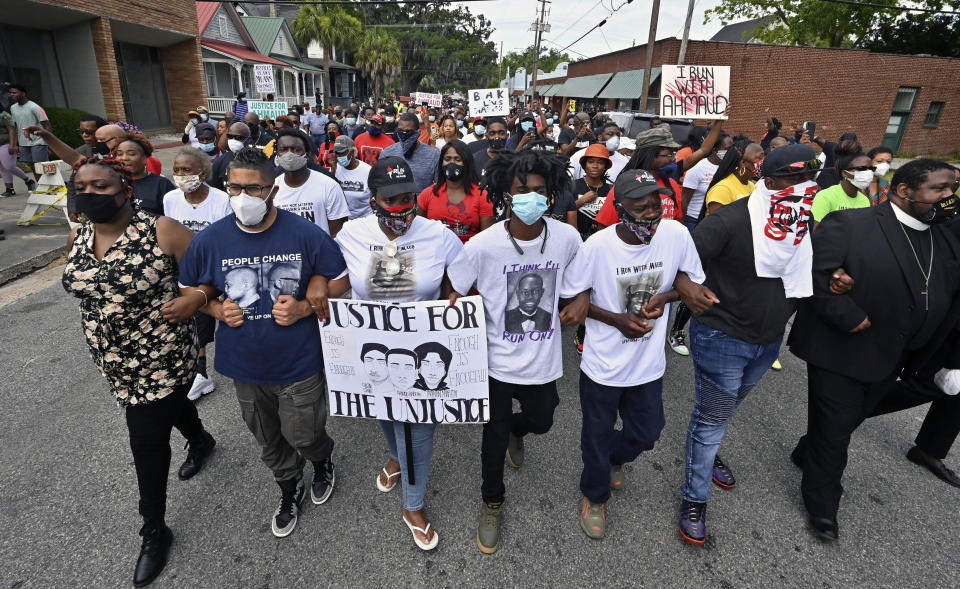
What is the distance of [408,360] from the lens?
2.64m

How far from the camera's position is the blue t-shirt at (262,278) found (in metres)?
2.43

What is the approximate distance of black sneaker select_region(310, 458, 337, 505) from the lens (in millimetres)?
3074

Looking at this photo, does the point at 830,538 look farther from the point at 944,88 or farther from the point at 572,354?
the point at 944,88

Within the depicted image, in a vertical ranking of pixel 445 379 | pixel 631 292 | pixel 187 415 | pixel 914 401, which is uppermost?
pixel 631 292

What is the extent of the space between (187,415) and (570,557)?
8.25 ft

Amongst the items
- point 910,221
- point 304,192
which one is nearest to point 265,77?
point 304,192

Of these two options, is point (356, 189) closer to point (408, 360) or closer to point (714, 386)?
point (408, 360)

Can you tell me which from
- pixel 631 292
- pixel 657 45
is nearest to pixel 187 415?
pixel 631 292

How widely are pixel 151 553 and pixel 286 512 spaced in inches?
26.1

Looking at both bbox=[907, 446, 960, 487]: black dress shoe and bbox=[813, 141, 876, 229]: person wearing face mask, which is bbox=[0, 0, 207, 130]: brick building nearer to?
bbox=[813, 141, 876, 229]: person wearing face mask

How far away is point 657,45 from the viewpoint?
24297 mm

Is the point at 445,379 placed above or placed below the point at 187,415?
above

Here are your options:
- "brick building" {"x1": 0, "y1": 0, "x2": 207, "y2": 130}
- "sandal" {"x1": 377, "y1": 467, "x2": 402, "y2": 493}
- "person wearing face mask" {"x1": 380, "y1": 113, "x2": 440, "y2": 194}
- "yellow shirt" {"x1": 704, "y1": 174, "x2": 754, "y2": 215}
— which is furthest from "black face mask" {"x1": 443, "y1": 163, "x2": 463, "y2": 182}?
"brick building" {"x1": 0, "y1": 0, "x2": 207, "y2": 130}

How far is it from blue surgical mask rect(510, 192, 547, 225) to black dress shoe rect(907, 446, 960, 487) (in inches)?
137
